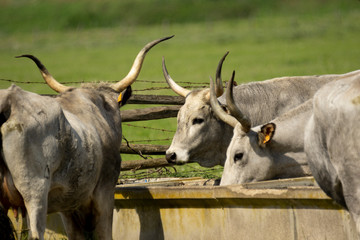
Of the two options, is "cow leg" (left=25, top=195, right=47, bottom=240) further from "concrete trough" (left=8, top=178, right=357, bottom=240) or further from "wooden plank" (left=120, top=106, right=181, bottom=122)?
"wooden plank" (left=120, top=106, right=181, bottom=122)

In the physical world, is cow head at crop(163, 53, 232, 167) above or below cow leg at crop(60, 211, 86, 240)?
above

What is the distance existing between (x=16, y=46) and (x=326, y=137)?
4979 cm

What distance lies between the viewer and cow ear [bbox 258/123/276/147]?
7.33 metres

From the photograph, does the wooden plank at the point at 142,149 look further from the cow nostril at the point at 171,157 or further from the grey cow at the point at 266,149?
the grey cow at the point at 266,149

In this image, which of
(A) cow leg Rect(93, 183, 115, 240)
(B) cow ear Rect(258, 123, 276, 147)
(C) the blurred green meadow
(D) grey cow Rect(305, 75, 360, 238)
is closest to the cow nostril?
(B) cow ear Rect(258, 123, 276, 147)

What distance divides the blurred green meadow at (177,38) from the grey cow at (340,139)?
12.1 m

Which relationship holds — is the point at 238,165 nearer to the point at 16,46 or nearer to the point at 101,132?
the point at 101,132

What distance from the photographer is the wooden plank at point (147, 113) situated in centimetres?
1031

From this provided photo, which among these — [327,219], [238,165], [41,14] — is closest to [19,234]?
[238,165]

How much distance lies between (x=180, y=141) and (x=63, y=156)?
3.08m

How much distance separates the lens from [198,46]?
167 feet

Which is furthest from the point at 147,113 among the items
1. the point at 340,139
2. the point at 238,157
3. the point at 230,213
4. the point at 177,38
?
the point at 177,38

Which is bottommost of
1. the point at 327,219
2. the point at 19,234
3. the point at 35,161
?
the point at 19,234

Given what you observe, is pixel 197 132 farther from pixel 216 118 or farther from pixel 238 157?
pixel 238 157
